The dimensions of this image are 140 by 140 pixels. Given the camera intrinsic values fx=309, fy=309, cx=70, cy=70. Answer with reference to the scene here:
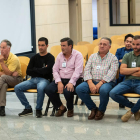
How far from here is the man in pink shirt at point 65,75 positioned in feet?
16.2

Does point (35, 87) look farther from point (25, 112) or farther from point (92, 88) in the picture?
point (92, 88)

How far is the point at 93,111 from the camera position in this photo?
16.0 feet

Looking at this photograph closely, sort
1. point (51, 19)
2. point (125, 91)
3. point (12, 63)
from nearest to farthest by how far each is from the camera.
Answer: point (125, 91) → point (12, 63) → point (51, 19)

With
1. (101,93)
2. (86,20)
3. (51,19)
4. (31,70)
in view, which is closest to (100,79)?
(101,93)

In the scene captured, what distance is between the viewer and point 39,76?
5348 millimetres

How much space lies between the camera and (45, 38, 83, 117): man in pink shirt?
495 cm

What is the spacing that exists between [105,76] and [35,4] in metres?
5.36

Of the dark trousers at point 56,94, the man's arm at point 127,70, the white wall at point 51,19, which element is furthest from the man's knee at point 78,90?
the white wall at point 51,19

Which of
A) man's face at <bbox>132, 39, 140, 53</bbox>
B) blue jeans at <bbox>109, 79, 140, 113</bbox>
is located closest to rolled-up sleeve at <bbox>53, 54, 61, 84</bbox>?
blue jeans at <bbox>109, 79, 140, 113</bbox>

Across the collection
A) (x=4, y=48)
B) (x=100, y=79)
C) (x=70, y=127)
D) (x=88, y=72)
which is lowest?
(x=70, y=127)

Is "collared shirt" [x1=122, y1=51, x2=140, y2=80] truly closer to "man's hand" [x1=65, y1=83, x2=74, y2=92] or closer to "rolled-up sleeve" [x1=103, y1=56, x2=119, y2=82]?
"rolled-up sleeve" [x1=103, y1=56, x2=119, y2=82]

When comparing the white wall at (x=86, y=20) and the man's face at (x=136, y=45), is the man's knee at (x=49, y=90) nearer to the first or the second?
the man's face at (x=136, y=45)

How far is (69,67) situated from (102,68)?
56cm

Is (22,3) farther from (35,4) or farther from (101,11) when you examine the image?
(101,11)
